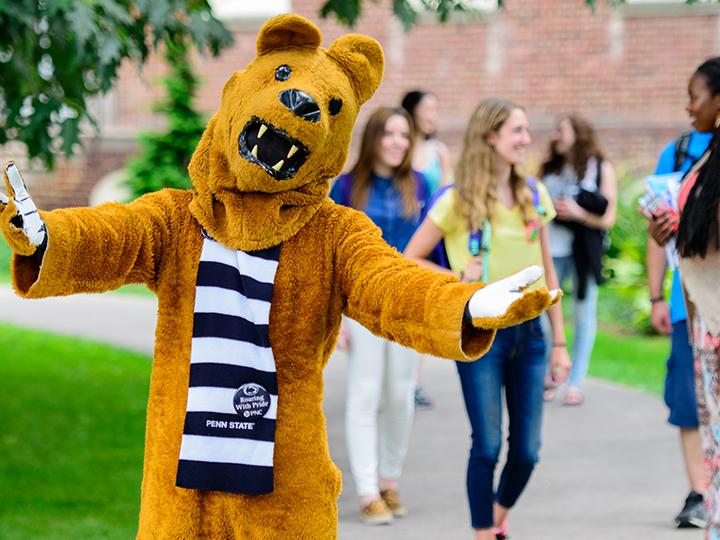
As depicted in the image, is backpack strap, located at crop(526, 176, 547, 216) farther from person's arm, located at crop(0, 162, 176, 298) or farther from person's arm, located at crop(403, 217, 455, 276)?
person's arm, located at crop(0, 162, 176, 298)

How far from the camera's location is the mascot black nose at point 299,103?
10.5ft

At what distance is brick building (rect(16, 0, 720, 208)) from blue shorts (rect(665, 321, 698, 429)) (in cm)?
1064

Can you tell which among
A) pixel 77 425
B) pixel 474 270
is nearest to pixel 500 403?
pixel 474 270

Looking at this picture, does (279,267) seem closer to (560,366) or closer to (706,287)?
(706,287)

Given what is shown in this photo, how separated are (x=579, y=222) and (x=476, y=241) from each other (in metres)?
3.82

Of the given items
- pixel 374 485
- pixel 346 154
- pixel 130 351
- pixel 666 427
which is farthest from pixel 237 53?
pixel 346 154

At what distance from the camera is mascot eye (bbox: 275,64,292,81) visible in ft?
10.8

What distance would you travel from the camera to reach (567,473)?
6.95 metres

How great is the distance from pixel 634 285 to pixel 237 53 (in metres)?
8.37

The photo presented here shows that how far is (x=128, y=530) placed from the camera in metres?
5.70

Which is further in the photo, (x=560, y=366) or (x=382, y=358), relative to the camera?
(x=382, y=358)

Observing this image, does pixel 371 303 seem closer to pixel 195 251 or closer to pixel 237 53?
pixel 195 251

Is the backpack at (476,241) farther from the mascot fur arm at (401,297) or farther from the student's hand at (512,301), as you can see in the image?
the student's hand at (512,301)

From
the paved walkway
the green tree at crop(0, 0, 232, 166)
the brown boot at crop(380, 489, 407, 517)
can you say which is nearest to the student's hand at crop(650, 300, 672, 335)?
the paved walkway
